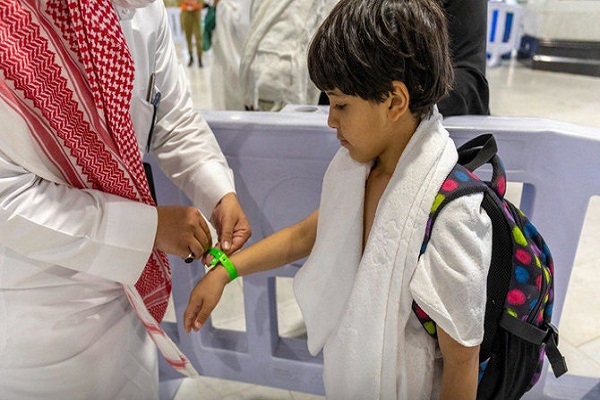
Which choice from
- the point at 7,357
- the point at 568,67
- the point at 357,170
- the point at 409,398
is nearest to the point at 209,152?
the point at 357,170

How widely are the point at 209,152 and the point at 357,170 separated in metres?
0.39

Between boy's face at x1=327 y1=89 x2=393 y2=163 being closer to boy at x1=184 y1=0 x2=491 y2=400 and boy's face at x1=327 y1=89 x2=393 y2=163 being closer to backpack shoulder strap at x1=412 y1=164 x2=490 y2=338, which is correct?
boy at x1=184 y1=0 x2=491 y2=400

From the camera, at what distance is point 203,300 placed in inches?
38.9

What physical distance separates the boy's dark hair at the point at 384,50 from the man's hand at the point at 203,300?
448mm

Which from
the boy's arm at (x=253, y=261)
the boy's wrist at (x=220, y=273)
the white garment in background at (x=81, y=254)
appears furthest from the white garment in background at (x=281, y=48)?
the boy's wrist at (x=220, y=273)

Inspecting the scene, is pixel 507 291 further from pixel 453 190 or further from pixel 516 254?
pixel 453 190

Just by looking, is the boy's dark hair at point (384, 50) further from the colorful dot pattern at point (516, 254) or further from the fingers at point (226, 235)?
the fingers at point (226, 235)

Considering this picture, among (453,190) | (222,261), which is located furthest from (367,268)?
(222,261)

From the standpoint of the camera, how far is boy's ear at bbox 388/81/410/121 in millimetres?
767

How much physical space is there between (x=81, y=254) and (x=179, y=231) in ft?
0.54

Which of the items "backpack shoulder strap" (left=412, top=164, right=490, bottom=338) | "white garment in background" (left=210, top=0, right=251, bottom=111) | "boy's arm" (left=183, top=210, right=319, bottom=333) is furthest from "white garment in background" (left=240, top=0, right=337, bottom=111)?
"backpack shoulder strap" (left=412, top=164, right=490, bottom=338)

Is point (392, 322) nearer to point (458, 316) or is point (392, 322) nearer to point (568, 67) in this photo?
point (458, 316)

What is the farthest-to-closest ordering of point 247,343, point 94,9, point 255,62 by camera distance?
1. point 255,62
2. point 247,343
3. point 94,9

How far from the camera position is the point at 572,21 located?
→ 22.6 feet
